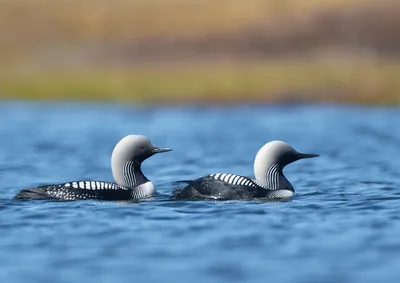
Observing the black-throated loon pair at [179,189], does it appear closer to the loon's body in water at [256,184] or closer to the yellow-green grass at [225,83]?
the loon's body in water at [256,184]

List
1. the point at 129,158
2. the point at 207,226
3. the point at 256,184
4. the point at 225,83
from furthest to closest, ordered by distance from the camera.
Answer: the point at 225,83 → the point at 129,158 → the point at 256,184 → the point at 207,226

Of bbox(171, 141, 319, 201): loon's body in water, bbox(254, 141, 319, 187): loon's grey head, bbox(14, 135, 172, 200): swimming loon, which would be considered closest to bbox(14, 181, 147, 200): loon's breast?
bbox(14, 135, 172, 200): swimming loon

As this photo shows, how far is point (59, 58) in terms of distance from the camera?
4125 centimetres

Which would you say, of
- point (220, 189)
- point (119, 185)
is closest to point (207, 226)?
point (220, 189)

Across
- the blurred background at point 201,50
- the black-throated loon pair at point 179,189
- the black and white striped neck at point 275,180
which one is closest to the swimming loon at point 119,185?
the black-throated loon pair at point 179,189

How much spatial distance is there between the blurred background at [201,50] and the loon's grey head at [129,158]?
52.3 ft

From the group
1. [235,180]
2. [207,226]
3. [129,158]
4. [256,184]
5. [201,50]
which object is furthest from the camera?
[201,50]

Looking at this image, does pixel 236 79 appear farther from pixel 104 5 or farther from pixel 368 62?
pixel 104 5

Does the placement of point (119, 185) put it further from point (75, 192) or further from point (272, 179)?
point (272, 179)

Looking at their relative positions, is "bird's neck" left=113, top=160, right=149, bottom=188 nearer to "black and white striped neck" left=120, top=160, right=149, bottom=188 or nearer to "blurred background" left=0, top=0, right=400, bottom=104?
"black and white striped neck" left=120, top=160, right=149, bottom=188

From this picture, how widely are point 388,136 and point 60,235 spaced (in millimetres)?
13001

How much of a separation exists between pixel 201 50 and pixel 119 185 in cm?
2763

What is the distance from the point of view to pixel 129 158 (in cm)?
1377

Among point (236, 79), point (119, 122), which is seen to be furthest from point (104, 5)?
point (119, 122)
